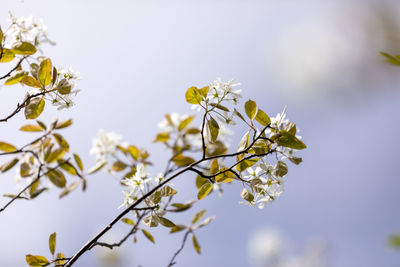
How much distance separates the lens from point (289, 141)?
1.14 m

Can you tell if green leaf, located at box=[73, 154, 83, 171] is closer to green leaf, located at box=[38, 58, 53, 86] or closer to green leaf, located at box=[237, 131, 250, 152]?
green leaf, located at box=[38, 58, 53, 86]

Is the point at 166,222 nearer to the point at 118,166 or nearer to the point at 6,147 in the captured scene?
the point at 118,166

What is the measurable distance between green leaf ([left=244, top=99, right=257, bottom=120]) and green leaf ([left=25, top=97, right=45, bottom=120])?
29.9 inches

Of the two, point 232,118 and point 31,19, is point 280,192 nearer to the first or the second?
point 232,118

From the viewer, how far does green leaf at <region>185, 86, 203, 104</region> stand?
1218 millimetres

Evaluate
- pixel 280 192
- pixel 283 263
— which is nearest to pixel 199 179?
pixel 280 192

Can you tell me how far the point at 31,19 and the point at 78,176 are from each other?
745 mm

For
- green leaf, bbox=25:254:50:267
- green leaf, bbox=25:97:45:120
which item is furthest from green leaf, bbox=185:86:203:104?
green leaf, bbox=25:254:50:267

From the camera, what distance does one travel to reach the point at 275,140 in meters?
1.16

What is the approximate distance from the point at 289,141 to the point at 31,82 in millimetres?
969

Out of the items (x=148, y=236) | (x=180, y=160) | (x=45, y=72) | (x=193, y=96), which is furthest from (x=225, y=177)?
(x=45, y=72)

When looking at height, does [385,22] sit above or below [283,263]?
above

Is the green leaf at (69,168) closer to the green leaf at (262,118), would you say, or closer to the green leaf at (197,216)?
the green leaf at (197,216)

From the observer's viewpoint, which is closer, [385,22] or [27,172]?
[27,172]
